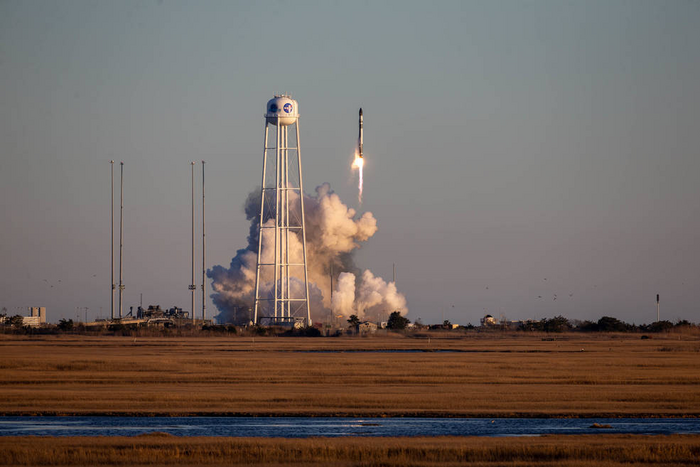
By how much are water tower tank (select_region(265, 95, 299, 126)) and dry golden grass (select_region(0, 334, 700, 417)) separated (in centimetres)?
5975

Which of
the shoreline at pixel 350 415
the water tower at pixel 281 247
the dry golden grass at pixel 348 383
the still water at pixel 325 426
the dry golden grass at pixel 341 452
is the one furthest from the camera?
the water tower at pixel 281 247

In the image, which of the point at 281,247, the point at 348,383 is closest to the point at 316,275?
the point at 281,247

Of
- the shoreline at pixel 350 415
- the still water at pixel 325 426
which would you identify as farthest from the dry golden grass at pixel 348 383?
the still water at pixel 325 426

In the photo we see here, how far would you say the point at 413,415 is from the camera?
48.2m

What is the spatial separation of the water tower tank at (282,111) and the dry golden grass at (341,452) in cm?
11497

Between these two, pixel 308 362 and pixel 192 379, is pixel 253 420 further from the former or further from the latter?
pixel 308 362

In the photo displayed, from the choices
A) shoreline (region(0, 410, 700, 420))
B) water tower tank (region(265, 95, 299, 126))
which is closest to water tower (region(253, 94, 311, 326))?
water tower tank (region(265, 95, 299, 126))

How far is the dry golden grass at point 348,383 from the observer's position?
50.8 meters

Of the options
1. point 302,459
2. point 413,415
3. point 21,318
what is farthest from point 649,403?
point 21,318

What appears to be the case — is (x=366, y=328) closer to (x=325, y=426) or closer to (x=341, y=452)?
(x=325, y=426)

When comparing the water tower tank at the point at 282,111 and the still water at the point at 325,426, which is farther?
the water tower tank at the point at 282,111

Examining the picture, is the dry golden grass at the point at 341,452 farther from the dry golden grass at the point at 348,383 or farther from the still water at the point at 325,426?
the dry golden grass at the point at 348,383

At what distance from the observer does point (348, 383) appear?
63938 mm

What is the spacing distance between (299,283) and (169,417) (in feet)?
427
